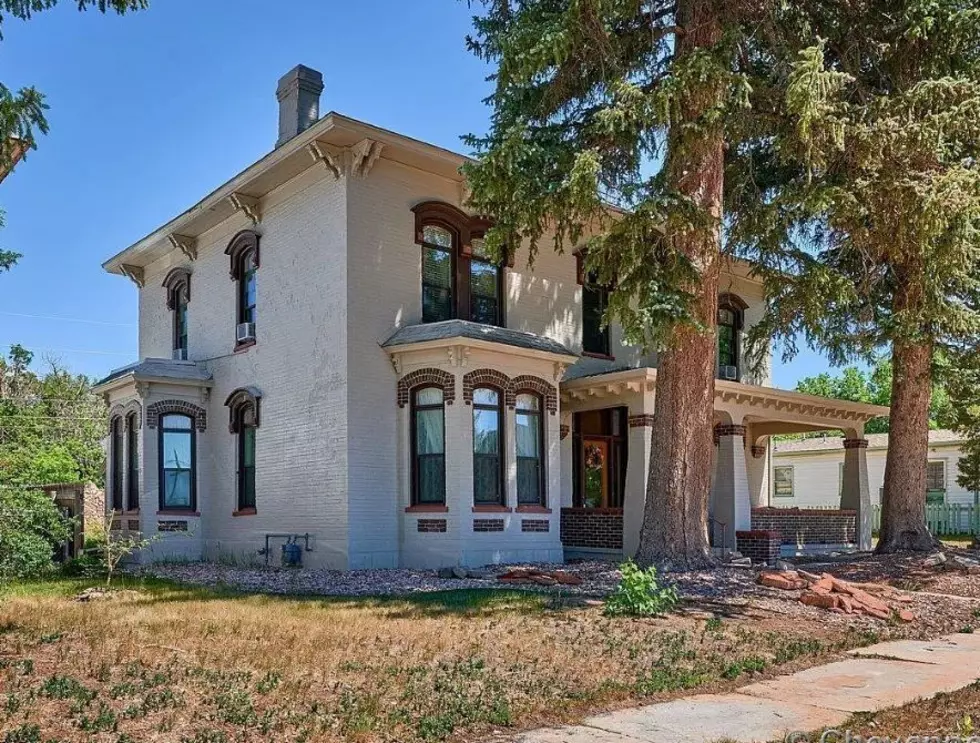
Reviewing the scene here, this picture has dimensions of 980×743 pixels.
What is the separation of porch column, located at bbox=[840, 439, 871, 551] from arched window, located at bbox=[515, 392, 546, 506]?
9519 millimetres

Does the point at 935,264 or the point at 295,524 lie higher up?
the point at 935,264

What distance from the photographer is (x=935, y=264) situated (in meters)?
13.4

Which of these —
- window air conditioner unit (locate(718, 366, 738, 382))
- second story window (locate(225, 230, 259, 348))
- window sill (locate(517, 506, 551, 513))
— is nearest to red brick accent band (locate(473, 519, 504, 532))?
window sill (locate(517, 506, 551, 513))

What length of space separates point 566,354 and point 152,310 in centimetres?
1142

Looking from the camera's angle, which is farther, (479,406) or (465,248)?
(465,248)

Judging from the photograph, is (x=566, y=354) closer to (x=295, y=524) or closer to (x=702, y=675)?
(x=295, y=524)

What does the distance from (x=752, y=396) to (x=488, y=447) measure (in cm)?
664

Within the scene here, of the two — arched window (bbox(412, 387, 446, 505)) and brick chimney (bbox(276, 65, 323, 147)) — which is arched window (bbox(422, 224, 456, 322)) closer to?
arched window (bbox(412, 387, 446, 505))

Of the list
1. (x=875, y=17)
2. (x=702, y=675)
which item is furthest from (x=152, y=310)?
(x=702, y=675)

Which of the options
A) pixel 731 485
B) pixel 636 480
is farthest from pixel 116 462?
pixel 731 485

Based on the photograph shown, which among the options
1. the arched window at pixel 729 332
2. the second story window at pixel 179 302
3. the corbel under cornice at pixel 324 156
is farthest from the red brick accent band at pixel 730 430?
the second story window at pixel 179 302

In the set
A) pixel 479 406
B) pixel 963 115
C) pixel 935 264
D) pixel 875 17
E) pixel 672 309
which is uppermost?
pixel 875 17

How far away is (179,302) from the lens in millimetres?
21562

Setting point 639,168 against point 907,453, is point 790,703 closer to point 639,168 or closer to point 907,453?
point 639,168
